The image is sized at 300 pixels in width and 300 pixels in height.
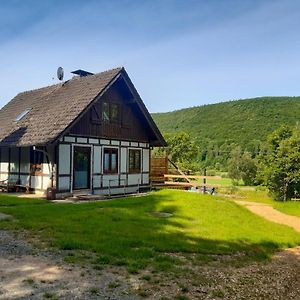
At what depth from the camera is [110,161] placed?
864 inches

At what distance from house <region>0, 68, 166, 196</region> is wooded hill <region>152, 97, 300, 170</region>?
3430 centimetres

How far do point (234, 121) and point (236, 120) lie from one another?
1.71ft

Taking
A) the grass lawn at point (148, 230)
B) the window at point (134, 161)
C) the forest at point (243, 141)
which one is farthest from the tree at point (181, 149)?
the grass lawn at point (148, 230)

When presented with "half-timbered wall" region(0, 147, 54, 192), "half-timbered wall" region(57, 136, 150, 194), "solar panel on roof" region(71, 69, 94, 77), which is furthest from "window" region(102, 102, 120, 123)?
"solar panel on roof" region(71, 69, 94, 77)

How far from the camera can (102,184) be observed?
835 inches

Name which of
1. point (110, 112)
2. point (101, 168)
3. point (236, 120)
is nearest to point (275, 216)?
point (101, 168)

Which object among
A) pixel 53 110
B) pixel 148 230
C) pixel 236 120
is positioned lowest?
pixel 148 230

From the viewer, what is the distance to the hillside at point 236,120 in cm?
6350

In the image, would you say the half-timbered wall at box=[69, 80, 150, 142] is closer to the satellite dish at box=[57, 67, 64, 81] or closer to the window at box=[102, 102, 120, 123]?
the window at box=[102, 102, 120, 123]

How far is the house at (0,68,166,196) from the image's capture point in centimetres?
1889

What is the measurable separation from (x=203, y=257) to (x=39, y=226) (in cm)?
468

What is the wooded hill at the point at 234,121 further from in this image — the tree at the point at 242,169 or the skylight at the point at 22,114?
the skylight at the point at 22,114

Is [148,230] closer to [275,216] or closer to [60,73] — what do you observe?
[275,216]

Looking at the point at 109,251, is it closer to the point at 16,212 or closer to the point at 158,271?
the point at 158,271
